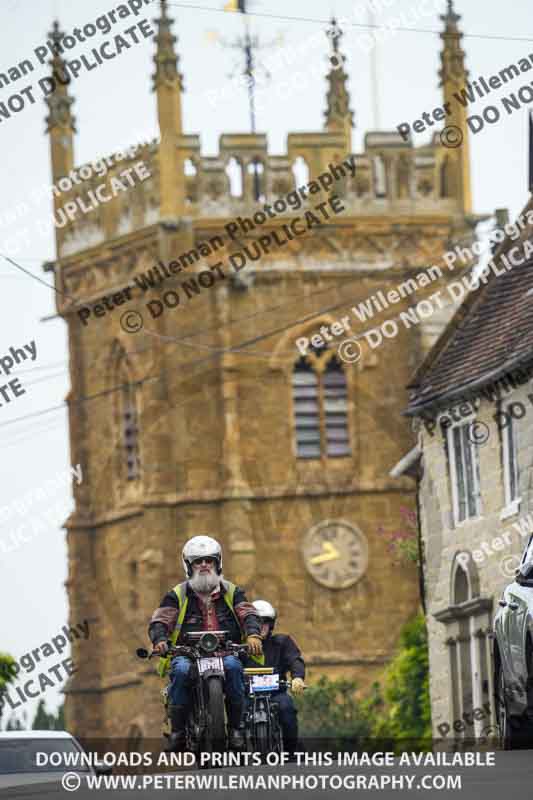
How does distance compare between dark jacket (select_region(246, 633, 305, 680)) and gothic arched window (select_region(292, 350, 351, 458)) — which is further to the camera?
gothic arched window (select_region(292, 350, 351, 458))

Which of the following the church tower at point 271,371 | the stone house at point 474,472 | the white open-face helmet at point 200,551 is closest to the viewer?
the white open-face helmet at point 200,551

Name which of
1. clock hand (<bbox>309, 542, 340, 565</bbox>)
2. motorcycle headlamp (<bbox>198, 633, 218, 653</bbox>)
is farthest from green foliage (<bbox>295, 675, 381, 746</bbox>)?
motorcycle headlamp (<bbox>198, 633, 218, 653</bbox>)

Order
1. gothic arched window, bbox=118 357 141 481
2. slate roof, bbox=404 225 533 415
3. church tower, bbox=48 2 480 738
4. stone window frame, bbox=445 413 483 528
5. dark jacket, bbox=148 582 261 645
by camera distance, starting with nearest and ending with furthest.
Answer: dark jacket, bbox=148 582 261 645 < slate roof, bbox=404 225 533 415 < stone window frame, bbox=445 413 483 528 < church tower, bbox=48 2 480 738 < gothic arched window, bbox=118 357 141 481

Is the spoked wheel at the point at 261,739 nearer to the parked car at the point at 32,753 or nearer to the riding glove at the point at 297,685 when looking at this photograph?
the riding glove at the point at 297,685

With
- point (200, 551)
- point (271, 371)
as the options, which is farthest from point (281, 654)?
point (271, 371)

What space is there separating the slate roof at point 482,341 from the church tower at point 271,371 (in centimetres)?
2306

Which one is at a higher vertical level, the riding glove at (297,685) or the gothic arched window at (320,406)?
the gothic arched window at (320,406)

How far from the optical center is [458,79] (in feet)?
218

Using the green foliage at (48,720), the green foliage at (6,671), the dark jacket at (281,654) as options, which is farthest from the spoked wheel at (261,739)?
the green foliage at (48,720)

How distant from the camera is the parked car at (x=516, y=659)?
1991cm

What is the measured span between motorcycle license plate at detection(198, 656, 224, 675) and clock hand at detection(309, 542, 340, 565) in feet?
149

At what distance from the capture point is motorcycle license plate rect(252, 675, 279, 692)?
68.1ft

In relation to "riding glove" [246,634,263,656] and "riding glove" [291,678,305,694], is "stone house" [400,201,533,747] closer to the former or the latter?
"riding glove" [291,678,305,694]

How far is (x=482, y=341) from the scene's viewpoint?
130 feet
